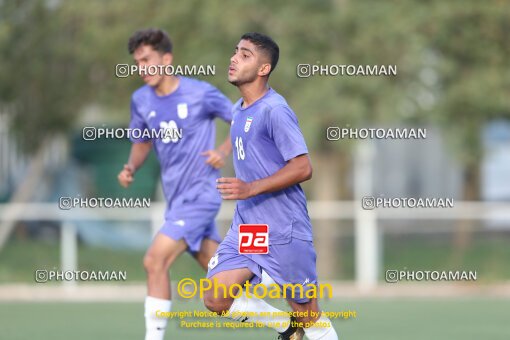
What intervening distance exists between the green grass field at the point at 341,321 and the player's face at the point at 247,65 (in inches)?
149

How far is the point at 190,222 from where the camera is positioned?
30.8 ft

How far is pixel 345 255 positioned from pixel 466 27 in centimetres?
403

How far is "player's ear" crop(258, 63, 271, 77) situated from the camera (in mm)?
7738

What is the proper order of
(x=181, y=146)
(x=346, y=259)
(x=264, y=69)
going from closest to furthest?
(x=264, y=69)
(x=181, y=146)
(x=346, y=259)

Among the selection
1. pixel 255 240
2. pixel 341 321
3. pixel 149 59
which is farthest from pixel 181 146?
pixel 341 321

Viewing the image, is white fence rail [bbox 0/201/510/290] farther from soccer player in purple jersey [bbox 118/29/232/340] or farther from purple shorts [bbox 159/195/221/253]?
purple shorts [bbox 159/195/221/253]

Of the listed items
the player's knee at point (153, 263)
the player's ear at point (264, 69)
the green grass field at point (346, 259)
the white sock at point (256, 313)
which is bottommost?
the white sock at point (256, 313)

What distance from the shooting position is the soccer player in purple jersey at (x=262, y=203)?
761 centimetres

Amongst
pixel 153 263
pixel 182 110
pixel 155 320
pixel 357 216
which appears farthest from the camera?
pixel 357 216

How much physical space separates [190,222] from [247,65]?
2061 millimetres

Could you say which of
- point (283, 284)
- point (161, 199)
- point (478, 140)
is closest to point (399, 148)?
point (161, 199)

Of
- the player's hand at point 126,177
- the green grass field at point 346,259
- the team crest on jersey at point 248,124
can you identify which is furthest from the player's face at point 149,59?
the green grass field at point 346,259

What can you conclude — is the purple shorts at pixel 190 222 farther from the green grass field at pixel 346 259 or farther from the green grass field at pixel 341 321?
the green grass field at pixel 346 259

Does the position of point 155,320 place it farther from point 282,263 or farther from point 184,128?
point 282,263
